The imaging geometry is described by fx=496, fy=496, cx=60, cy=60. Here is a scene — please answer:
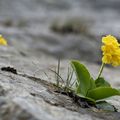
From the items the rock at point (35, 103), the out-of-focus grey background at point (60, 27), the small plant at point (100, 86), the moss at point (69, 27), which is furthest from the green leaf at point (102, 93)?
the moss at point (69, 27)

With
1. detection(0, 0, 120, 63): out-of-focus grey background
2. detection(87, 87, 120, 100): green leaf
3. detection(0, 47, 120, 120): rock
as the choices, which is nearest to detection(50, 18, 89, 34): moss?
detection(0, 0, 120, 63): out-of-focus grey background

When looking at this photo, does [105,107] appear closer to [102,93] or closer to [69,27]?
[102,93]

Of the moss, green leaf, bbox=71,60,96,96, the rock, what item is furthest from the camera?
the moss

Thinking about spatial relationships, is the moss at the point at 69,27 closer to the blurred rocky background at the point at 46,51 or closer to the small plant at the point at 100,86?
the blurred rocky background at the point at 46,51

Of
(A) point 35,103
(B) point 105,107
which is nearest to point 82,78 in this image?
(B) point 105,107

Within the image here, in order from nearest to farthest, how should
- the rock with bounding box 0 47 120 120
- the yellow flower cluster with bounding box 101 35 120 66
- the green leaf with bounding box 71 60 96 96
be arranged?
1. the rock with bounding box 0 47 120 120
2. the yellow flower cluster with bounding box 101 35 120 66
3. the green leaf with bounding box 71 60 96 96

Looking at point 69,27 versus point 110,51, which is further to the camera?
point 69,27

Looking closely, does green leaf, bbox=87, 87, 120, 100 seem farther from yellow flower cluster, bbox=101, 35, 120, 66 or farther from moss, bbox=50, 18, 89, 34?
moss, bbox=50, 18, 89, 34
